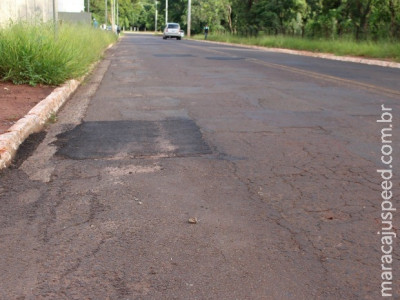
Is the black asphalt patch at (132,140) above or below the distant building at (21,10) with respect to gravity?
below

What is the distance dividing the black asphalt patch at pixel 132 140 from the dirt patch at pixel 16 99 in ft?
2.55

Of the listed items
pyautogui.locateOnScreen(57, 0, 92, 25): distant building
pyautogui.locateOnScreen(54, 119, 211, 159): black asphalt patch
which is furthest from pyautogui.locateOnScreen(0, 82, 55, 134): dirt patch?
pyautogui.locateOnScreen(57, 0, 92, 25): distant building

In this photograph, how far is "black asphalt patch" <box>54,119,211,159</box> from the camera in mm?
5203

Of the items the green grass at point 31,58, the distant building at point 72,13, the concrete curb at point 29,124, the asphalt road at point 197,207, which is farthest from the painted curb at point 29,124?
the distant building at point 72,13

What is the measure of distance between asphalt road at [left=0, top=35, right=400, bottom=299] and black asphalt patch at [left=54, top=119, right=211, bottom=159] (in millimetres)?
25

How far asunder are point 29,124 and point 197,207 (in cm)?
319

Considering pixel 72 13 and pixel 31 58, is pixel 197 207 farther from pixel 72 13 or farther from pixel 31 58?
pixel 72 13

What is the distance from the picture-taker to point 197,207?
145 inches

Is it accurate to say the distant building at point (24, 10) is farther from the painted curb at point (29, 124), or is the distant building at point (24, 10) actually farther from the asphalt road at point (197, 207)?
the asphalt road at point (197, 207)

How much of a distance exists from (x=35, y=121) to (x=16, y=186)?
7.73 ft

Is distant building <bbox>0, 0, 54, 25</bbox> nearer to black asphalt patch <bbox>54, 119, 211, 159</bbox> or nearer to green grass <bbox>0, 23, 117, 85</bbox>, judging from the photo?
green grass <bbox>0, 23, 117, 85</bbox>

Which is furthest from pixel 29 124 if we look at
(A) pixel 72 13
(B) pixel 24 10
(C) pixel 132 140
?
(A) pixel 72 13

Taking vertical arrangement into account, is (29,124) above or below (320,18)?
below

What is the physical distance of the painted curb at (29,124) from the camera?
486cm
